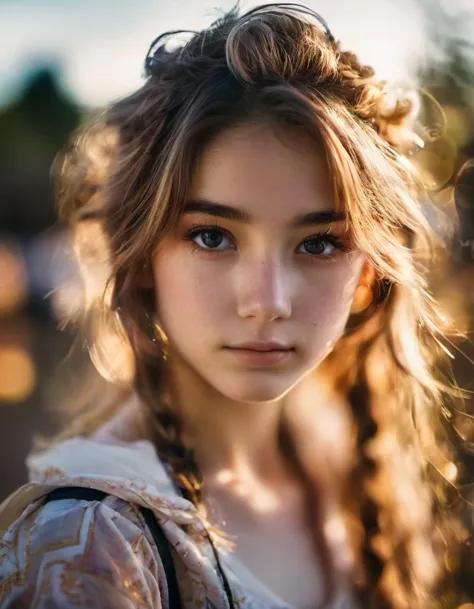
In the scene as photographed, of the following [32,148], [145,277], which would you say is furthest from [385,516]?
[32,148]

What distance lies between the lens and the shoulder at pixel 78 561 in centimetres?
76

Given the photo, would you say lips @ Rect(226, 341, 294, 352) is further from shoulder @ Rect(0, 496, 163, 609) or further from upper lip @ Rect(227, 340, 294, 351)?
shoulder @ Rect(0, 496, 163, 609)

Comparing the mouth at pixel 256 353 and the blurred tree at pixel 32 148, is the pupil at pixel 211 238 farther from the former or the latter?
the blurred tree at pixel 32 148

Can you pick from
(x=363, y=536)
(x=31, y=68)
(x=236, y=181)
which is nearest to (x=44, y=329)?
(x=31, y=68)

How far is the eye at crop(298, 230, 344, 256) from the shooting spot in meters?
0.92

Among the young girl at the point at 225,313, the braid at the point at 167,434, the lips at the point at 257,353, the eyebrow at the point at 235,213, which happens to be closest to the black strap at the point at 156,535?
the young girl at the point at 225,313

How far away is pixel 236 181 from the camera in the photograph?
0.86m

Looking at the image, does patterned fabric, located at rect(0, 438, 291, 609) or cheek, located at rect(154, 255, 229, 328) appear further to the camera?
cheek, located at rect(154, 255, 229, 328)

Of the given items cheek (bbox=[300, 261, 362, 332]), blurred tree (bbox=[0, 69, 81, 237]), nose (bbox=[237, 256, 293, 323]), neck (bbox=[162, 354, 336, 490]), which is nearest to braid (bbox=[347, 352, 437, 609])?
neck (bbox=[162, 354, 336, 490])

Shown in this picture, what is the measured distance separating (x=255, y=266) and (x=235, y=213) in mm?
63

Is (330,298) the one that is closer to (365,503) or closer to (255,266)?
(255,266)

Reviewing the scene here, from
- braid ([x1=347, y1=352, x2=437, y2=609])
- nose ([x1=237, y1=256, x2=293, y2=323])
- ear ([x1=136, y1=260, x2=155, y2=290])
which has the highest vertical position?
nose ([x1=237, y1=256, x2=293, y2=323])

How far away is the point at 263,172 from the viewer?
33.8 inches

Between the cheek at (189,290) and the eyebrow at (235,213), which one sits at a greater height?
the eyebrow at (235,213)
